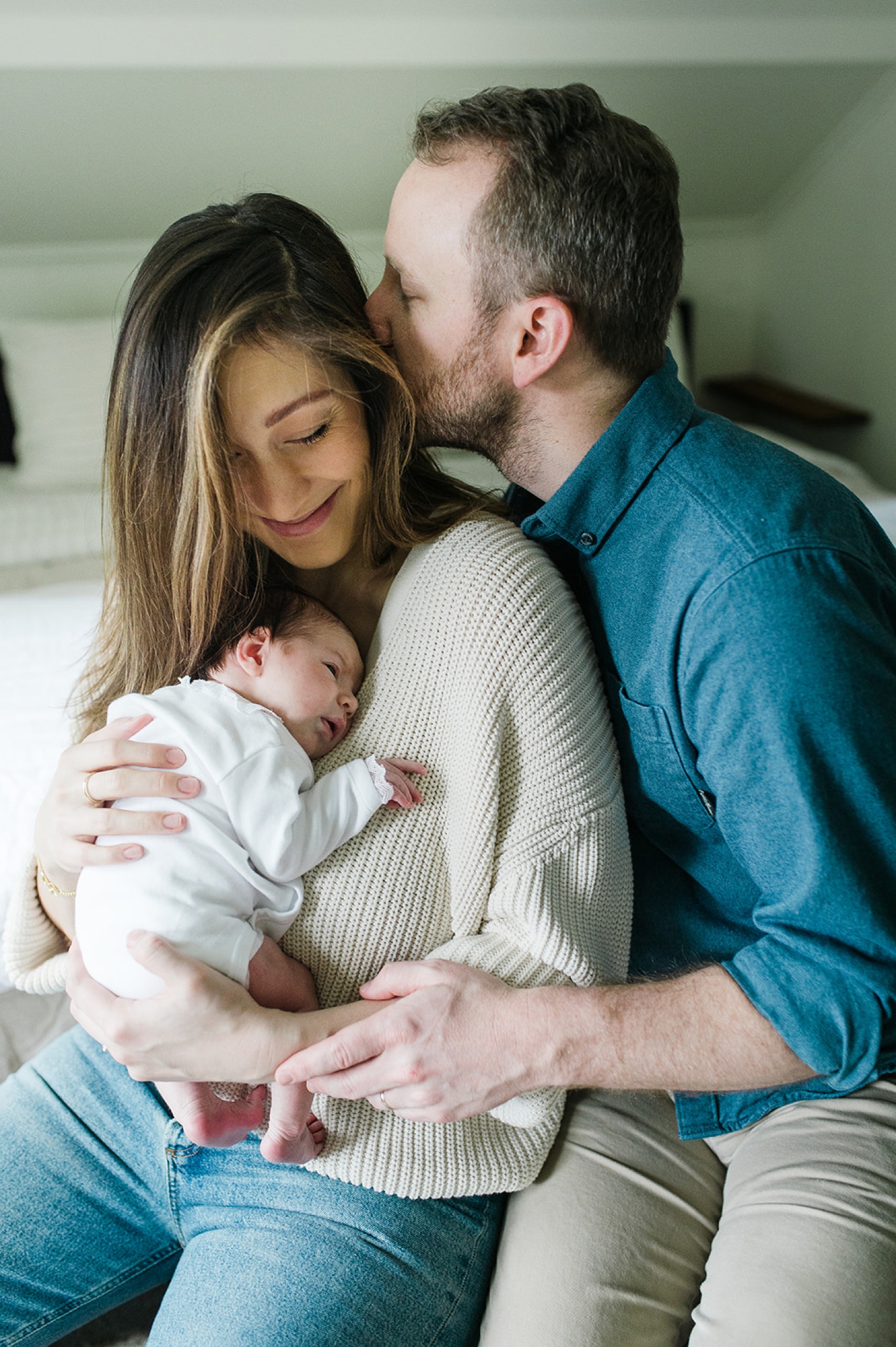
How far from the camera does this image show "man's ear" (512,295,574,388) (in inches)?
42.5

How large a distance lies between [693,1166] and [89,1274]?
0.62 m

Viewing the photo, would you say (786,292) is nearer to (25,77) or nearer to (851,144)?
(851,144)

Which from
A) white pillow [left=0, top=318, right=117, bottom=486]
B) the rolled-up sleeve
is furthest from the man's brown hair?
white pillow [left=0, top=318, right=117, bottom=486]

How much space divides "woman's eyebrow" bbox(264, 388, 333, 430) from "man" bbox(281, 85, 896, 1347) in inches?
5.4

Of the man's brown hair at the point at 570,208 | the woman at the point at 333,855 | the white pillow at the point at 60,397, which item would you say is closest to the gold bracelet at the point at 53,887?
the woman at the point at 333,855

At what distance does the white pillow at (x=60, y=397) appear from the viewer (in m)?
3.03

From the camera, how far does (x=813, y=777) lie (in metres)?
0.85

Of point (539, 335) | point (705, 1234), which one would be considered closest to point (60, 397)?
point (539, 335)

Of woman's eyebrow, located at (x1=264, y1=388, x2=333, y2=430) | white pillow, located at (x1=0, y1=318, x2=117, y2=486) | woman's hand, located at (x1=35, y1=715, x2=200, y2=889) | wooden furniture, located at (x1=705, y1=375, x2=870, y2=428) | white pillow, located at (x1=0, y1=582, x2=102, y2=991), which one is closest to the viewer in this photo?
woman's hand, located at (x1=35, y1=715, x2=200, y2=889)

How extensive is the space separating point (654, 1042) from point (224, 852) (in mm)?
416

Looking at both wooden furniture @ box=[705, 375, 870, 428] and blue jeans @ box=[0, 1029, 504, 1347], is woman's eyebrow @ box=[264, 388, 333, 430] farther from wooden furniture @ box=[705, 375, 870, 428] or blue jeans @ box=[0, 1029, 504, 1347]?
wooden furniture @ box=[705, 375, 870, 428]

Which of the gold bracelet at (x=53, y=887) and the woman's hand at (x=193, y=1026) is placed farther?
the gold bracelet at (x=53, y=887)

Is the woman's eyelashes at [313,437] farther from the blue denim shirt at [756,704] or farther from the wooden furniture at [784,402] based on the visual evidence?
the wooden furniture at [784,402]

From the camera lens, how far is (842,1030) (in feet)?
2.94
